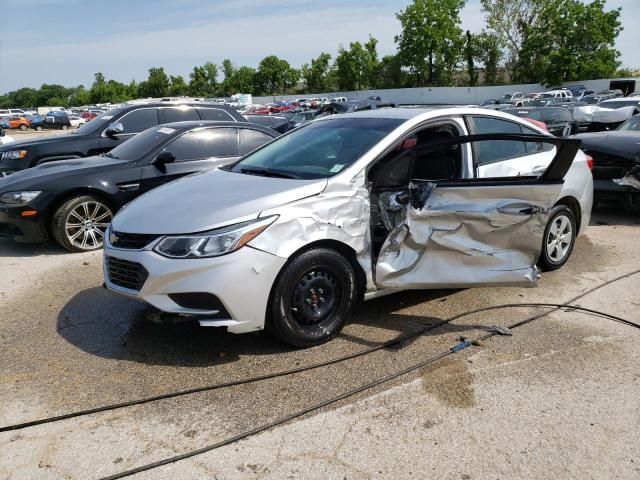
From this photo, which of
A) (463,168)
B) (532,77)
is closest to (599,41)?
(532,77)

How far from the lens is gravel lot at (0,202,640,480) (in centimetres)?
288

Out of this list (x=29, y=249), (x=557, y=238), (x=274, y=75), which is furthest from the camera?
(x=274, y=75)

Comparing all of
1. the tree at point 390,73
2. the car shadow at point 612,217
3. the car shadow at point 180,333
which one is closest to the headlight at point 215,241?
the car shadow at point 180,333

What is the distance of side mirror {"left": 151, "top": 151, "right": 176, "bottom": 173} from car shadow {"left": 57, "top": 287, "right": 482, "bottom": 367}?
2411mm

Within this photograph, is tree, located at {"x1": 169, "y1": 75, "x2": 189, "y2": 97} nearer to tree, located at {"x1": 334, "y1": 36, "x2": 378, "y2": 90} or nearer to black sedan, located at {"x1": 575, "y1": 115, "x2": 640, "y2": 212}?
tree, located at {"x1": 334, "y1": 36, "x2": 378, "y2": 90}

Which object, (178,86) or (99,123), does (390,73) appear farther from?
(99,123)

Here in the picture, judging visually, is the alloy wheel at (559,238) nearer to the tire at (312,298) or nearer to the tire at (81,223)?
the tire at (312,298)

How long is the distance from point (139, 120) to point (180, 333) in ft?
21.2

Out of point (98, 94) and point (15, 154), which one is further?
point (98, 94)

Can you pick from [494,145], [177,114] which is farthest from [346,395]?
[177,114]

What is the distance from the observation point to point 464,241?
4.34 meters

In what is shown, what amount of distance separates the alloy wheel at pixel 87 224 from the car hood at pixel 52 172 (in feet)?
1.41

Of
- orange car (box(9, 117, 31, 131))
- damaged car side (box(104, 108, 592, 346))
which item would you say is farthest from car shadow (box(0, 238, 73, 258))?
orange car (box(9, 117, 31, 131))

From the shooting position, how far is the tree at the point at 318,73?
3612 inches
